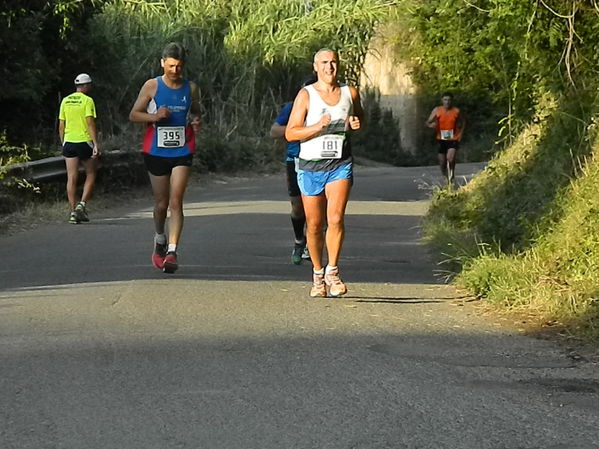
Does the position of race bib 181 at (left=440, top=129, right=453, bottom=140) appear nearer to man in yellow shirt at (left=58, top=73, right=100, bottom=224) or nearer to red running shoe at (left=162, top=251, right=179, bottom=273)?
man in yellow shirt at (left=58, top=73, right=100, bottom=224)

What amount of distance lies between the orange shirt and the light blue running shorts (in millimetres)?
13759

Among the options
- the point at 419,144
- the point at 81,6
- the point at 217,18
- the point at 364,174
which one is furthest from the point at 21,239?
the point at 419,144

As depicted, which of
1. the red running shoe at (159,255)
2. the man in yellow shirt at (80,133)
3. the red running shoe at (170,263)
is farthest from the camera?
the man in yellow shirt at (80,133)

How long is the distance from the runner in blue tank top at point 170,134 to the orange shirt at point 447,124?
12.4 meters

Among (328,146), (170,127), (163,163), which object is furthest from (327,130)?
(163,163)

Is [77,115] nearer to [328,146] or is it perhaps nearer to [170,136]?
[170,136]

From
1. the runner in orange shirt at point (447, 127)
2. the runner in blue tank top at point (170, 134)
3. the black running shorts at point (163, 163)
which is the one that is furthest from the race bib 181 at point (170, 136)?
the runner in orange shirt at point (447, 127)

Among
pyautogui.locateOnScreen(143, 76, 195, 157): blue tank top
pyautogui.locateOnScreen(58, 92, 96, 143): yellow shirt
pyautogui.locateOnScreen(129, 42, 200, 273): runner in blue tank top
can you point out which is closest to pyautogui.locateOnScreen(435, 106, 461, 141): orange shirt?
pyautogui.locateOnScreen(58, 92, 96, 143): yellow shirt

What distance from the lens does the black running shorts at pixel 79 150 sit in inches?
700

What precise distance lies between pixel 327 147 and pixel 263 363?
304 cm

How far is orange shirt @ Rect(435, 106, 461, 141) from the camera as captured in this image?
23828 mm

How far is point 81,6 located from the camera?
24812mm

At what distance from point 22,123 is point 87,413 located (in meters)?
18.5

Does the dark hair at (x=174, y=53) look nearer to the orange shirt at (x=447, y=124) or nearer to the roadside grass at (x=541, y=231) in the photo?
the roadside grass at (x=541, y=231)
